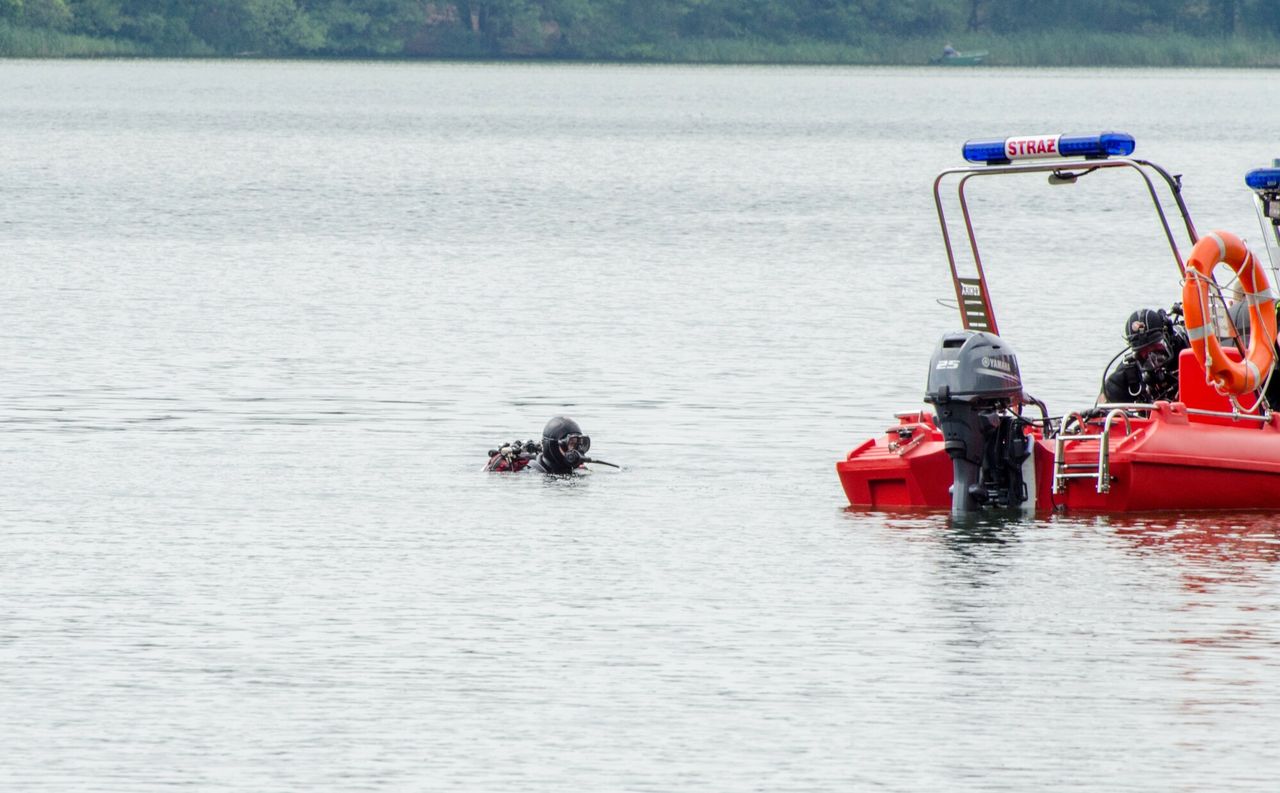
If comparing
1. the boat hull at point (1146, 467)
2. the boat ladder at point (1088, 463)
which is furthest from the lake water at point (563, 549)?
the boat ladder at point (1088, 463)

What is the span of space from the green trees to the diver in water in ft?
412

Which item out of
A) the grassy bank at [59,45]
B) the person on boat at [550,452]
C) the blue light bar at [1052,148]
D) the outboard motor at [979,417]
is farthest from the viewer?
the grassy bank at [59,45]

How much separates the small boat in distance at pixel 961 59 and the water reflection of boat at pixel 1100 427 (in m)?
133

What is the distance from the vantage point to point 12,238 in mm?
44812

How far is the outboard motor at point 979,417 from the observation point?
15266 mm

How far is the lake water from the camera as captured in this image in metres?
10.8

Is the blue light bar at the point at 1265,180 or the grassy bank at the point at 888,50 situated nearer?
the blue light bar at the point at 1265,180

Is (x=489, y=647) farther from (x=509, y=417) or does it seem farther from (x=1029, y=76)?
(x=1029, y=76)

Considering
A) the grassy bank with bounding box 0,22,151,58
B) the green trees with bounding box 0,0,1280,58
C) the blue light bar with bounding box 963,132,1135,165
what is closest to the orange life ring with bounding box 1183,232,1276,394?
the blue light bar with bounding box 963,132,1135,165

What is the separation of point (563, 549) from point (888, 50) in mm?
142711

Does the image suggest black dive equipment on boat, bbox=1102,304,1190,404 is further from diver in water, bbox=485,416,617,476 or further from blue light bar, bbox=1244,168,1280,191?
diver in water, bbox=485,416,617,476

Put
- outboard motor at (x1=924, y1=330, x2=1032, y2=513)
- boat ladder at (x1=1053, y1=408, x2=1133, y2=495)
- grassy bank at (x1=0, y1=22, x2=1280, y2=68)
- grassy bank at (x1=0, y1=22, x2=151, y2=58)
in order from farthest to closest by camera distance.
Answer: grassy bank at (x1=0, y1=22, x2=1280, y2=68) < grassy bank at (x1=0, y1=22, x2=151, y2=58) < boat ladder at (x1=1053, y1=408, x2=1133, y2=495) < outboard motor at (x1=924, y1=330, x2=1032, y2=513)

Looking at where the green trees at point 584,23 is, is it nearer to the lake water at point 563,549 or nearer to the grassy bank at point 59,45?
the grassy bank at point 59,45

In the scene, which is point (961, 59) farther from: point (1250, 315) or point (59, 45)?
point (1250, 315)
